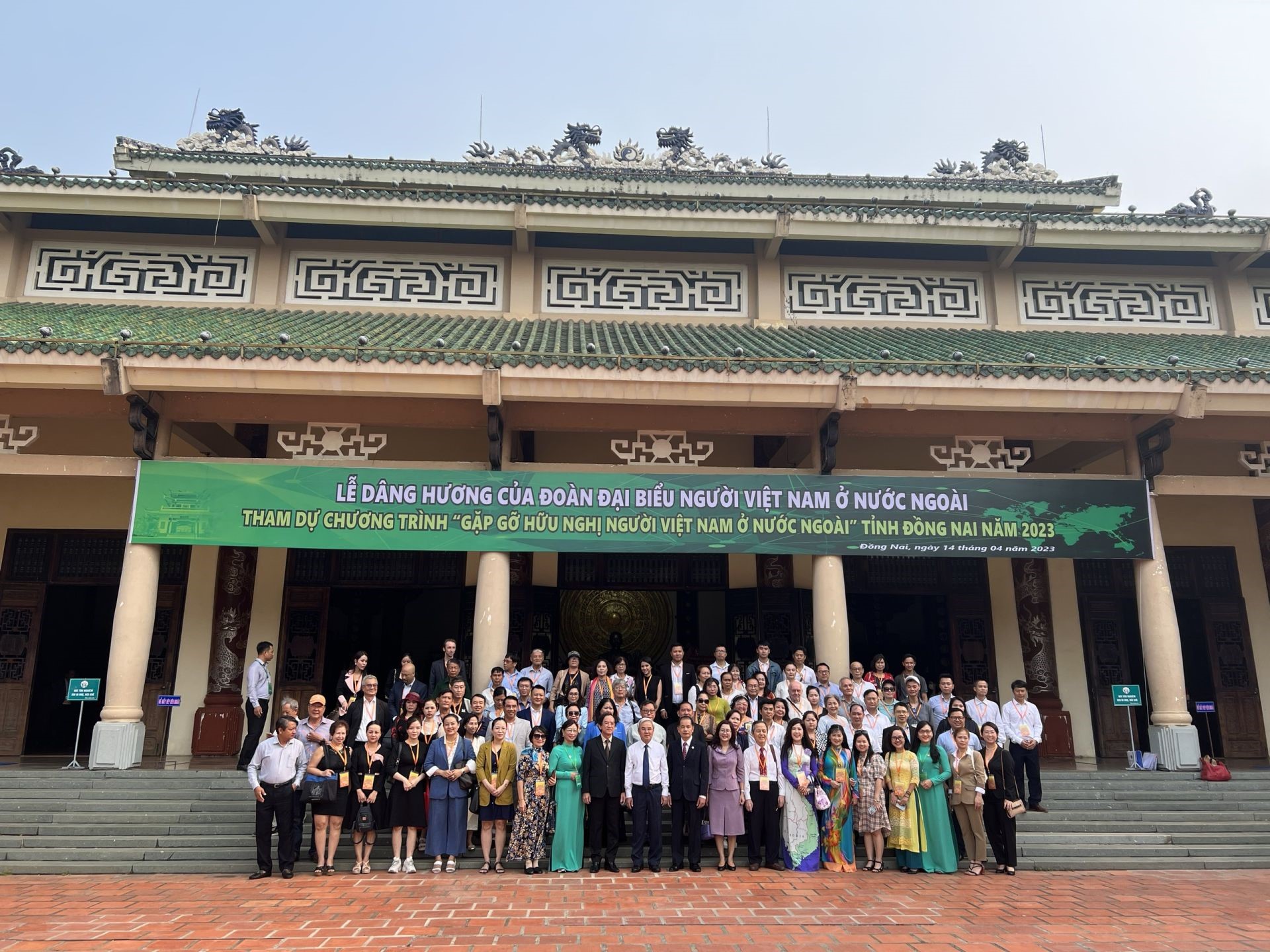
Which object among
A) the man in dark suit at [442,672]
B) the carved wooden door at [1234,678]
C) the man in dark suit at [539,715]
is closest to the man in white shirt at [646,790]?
the man in dark suit at [539,715]

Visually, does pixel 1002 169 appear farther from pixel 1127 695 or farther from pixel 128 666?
pixel 128 666

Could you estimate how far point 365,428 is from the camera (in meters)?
11.3

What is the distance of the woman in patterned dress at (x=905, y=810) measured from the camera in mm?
6898

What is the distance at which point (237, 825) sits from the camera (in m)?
7.24

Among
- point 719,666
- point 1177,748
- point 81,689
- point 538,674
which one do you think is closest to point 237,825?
point 538,674

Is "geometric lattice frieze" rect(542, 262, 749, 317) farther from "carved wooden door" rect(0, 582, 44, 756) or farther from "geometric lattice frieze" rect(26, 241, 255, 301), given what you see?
"carved wooden door" rect(0, 582, 44, 756)

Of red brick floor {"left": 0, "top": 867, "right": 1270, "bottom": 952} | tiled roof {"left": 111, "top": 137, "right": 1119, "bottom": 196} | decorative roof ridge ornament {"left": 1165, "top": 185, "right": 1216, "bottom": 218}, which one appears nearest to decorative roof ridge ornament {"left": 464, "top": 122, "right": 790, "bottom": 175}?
tiled roof {"left": 111, "top": 137, "right": 1119, "bottom": 196}

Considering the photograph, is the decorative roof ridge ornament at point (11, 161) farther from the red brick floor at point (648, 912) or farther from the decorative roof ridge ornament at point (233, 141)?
Result: the red brick floor at point (648, 912)

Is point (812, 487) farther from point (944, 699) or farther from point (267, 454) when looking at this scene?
point (267, 454)

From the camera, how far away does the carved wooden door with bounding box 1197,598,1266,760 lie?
11.2 meters

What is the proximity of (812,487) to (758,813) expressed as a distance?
3.64 m

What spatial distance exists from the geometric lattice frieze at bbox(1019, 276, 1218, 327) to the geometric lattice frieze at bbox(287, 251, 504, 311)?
786cm

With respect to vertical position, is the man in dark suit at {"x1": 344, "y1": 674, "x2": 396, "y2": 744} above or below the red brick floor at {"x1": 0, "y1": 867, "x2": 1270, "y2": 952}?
above

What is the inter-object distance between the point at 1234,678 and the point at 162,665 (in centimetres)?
1449
